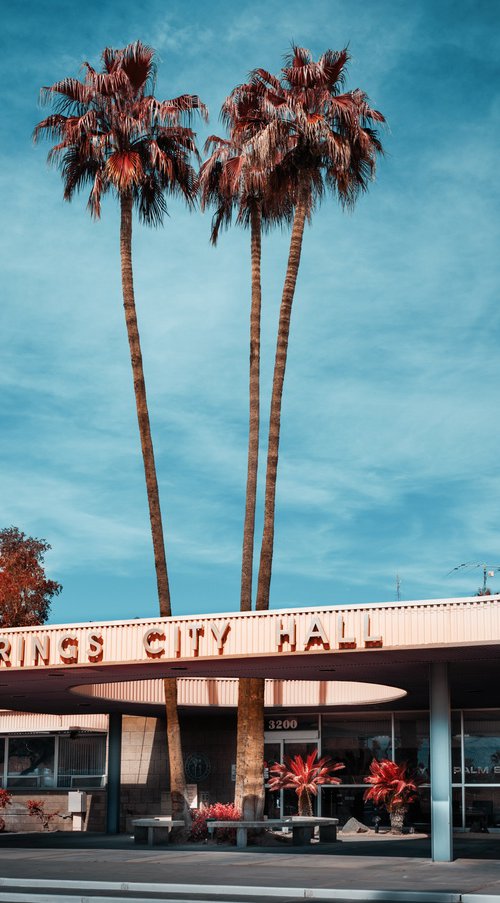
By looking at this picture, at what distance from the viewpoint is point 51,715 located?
40.3 metres

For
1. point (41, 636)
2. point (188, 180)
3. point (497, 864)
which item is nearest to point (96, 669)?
point (41, 636)

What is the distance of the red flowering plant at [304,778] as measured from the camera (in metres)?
33.0

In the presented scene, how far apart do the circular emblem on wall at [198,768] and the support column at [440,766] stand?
1873 centimetres

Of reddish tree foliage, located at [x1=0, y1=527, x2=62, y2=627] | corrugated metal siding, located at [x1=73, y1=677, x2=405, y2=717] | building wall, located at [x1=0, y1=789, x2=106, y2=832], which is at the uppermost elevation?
reddish tree foliage, located at [x1=0, y1=527, x2=62, y2=627]

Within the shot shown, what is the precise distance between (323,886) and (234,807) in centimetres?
1046

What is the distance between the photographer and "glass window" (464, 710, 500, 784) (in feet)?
111

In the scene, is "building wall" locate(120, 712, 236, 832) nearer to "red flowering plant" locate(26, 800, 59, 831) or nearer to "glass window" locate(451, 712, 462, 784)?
"red flowering plant" locate(26, 800, 59, 831)

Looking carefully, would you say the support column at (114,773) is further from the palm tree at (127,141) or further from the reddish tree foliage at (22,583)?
the reddish tree foliage at (22,583)

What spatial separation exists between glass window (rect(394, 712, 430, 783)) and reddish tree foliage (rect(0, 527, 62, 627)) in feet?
105

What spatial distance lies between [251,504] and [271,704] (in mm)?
8173

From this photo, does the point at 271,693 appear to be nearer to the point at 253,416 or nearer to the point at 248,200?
the point at 253,416

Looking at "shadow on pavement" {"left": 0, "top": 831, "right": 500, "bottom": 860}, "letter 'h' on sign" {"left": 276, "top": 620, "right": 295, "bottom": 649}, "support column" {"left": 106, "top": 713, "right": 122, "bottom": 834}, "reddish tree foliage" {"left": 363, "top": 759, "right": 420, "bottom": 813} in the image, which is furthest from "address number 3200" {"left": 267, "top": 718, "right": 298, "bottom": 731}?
"letter 'h' on sign" {"left": 276, "top": 620, "right": 295, "bottom": 649}

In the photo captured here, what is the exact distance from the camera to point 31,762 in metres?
41.6

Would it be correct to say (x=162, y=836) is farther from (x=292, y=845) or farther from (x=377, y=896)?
(x=377, y=896)
